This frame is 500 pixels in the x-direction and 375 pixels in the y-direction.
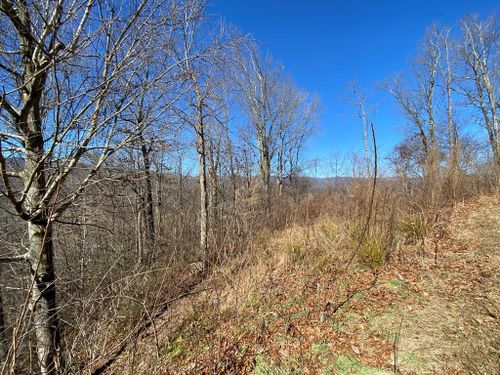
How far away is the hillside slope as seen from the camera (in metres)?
2.55

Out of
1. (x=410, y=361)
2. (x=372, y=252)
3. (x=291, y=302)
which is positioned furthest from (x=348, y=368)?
(x=372, y=252)

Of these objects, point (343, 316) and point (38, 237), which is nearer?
point (38, 237)

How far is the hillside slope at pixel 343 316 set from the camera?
255cm

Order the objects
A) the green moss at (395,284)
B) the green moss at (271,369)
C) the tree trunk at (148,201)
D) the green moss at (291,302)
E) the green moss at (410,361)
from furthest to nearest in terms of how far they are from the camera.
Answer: the green moss at (291,302) → the green moss at (395,284) → the tree trunk at (148,201) → the green moss at (271,369) → the green moss at (410,361)

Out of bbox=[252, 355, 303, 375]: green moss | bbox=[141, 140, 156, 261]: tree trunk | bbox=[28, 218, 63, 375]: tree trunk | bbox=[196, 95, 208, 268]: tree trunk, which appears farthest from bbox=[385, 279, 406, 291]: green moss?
bbox=[196, 95, 208, 268]: tree trunk

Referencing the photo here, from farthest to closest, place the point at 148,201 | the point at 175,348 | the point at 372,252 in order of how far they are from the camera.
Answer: the point at 148,201
the point at 372,252
the point at 175,348

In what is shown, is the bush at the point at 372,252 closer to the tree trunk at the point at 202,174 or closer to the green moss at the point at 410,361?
the green moss at the point at 410,361

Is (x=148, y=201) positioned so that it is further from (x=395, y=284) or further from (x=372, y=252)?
(x=395, y=284)

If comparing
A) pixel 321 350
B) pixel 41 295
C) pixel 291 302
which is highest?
pixel 41 295

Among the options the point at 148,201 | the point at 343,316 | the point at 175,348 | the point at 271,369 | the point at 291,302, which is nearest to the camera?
the point at 271,369

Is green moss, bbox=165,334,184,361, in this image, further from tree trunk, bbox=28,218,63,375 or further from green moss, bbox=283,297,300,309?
green moss, bbox=283,297,300,309

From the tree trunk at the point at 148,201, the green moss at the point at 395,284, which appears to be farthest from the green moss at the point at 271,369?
the tree trunk at the point at 148,201

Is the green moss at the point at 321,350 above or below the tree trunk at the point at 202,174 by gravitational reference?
below

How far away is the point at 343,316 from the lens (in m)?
3.25
